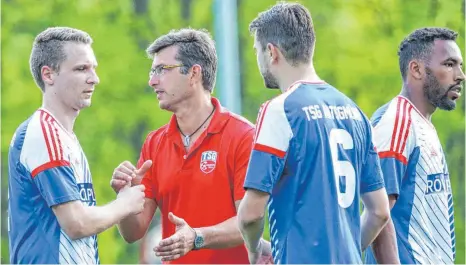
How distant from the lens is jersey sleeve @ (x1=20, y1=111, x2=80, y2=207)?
680 cm

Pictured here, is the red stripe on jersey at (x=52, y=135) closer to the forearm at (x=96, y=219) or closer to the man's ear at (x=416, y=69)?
the forearm at (x=96, y=219)

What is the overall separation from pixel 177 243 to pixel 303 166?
125 cm

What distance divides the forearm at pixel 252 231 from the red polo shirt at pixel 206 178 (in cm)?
108

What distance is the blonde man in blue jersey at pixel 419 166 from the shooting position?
754 centimetres

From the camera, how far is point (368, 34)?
658 inches

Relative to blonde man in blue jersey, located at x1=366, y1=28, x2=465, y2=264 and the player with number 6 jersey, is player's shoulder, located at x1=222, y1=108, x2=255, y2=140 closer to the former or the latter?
blonde man in blue jersey, located at x1=366, y1=28, x2=465, y2=264

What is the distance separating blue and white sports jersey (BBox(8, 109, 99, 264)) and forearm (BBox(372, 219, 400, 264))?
175 centimetres

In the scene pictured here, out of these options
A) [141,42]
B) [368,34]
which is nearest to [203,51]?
[368,34]

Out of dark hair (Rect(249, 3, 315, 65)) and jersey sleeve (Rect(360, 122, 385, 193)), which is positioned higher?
dark hair (Rect(249, 3, 315, 65))

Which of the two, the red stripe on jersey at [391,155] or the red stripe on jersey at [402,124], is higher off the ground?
the red stripe on jersey at [402,124]

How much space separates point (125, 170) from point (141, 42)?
1141 centimetres

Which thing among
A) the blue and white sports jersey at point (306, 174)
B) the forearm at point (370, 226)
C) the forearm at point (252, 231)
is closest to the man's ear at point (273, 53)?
the blue and white sports jersey at point (306, 174)

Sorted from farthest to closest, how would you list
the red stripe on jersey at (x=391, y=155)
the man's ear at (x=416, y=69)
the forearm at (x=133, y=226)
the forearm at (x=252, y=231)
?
the man's ear at (x=416, y=69) < the forearm at (x=133, y=226) < the red stripe on jersey at (x=391, y=155) < the forearm at (x=252, y=231)

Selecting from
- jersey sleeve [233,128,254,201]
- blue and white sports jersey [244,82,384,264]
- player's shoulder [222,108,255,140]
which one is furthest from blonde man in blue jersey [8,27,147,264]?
blue and white sports jersey [244,82,384,264]
